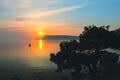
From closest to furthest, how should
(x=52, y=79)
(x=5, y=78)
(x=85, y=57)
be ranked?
(x=85, y=57)
(x=52, y=79)
(x=5, y=78)

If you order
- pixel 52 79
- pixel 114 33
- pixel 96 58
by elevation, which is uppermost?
pixel 114 33

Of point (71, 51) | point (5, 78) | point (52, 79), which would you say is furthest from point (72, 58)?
point (5, 78)

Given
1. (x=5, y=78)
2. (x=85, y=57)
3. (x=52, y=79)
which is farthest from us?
(x=5, y=78)

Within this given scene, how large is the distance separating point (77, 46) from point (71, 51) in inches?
40.8

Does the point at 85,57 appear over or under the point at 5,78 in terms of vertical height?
over

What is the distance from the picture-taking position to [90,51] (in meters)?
40.8

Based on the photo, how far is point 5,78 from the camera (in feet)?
173

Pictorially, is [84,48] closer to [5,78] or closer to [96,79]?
[96,79]

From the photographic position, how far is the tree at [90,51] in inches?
1567

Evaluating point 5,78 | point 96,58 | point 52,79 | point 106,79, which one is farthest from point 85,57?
point 5,78

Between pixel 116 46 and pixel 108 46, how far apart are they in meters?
1.61

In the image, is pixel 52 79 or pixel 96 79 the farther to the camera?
pixel 52 79

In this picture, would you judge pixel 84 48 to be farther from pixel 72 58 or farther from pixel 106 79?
pixel 106 79

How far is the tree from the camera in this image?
131 ft
